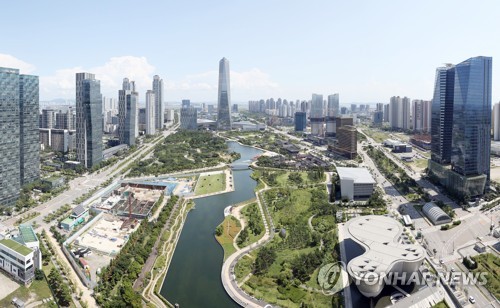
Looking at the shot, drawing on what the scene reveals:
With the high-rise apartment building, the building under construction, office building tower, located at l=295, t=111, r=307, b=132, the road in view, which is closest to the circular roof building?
the building under construction

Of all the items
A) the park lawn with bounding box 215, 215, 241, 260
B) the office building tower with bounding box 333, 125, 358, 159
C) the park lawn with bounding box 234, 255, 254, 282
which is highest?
the office building tower with bounding box 333, 125, 358, 159

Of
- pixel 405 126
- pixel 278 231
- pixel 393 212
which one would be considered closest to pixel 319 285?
pixel 278 231

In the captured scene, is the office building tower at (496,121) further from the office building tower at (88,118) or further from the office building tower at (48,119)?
the office building tower at (48,119)

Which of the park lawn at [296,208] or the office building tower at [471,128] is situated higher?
the office building tower at [471,128]

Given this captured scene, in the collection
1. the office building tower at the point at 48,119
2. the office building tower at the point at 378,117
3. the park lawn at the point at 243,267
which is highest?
the office building tower at the point at 378,117

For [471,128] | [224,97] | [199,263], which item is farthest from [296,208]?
[224,97]

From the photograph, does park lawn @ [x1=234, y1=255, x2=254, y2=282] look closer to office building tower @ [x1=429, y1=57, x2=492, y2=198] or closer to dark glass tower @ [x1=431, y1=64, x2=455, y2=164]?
office building tower @ [x1=429, y1=57, x2=492, y2=198]

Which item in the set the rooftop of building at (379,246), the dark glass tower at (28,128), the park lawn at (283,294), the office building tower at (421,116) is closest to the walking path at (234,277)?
the park lawn at (283,294)
